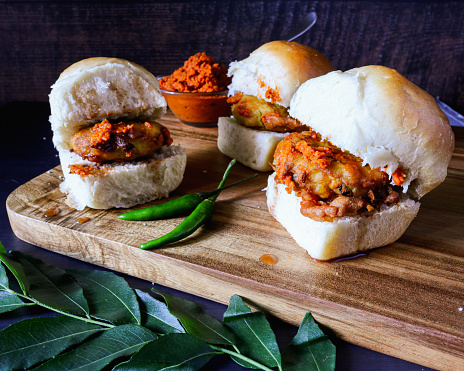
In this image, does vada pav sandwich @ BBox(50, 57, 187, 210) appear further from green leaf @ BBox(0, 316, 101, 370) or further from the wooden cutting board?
green leaf @ BBox(0, 316, 101, 370)

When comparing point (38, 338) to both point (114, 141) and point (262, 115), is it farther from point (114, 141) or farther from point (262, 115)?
point (262, 115)

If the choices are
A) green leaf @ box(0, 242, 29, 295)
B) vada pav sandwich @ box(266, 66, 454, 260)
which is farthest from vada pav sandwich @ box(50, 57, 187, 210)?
vada pav sandwich @ box(266, 66, 454, 260)

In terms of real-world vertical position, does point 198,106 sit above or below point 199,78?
below

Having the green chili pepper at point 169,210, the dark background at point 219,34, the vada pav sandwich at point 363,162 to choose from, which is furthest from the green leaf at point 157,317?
the dark background at point 219,34

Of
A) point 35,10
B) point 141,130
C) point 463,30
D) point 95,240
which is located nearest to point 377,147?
point 141,130

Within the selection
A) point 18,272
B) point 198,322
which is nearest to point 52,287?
point 18,272

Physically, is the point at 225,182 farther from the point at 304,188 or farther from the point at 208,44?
the point at 208,44

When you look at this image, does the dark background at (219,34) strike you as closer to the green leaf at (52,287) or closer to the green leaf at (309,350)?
the green leaf at (52,287)
